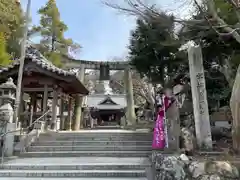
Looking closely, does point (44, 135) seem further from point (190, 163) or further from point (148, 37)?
point (148, 37)

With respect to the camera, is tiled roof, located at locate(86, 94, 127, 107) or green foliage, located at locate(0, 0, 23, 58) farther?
tiled roof, located at locate(86, 94, 127, 107)

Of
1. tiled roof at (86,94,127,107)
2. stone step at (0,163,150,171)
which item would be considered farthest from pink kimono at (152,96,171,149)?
tiled roof at (86,94,127,107)

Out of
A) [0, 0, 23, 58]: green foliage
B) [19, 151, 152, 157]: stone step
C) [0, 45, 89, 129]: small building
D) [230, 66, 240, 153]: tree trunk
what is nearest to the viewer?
[230, 66, 240, 153]: tree trunk

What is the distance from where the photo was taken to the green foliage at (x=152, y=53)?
11523mm

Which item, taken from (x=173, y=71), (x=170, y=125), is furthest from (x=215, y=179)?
(x=173, y=71)

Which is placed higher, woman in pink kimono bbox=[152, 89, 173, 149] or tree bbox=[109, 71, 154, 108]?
tree bbox=[109, 71, 154, 108]

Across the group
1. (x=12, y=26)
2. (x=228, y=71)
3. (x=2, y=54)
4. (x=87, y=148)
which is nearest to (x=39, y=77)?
(x=2, y=54)

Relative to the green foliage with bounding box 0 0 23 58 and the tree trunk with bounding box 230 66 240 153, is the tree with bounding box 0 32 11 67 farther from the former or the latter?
the tree trunk with bounding box 230 66 240 153

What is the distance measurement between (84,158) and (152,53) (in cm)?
732

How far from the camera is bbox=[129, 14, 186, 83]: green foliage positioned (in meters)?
11.5

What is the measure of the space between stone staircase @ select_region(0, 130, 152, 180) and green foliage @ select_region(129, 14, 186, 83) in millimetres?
4701

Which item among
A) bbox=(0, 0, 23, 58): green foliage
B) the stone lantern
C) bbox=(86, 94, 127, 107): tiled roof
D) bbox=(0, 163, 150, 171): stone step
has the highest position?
bbox=(0, 0, 23, 58): green foliage

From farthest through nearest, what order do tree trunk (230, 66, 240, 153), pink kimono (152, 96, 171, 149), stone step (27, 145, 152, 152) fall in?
stone step (27, 145, 152, 152), pink kimono (152, 96, 171, 149), tree trunk (230, 66, 240, 153)

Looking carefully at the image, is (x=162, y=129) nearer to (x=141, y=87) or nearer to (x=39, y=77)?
(x=39, y=77)
